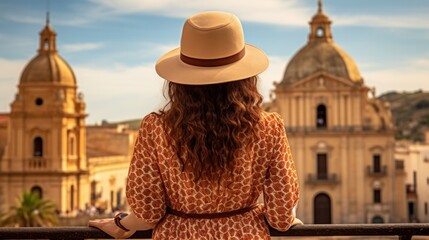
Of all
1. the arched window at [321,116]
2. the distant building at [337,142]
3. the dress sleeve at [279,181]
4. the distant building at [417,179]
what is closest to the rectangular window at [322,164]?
the distant building at [337,142]

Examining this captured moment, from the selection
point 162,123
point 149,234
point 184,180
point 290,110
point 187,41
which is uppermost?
point 290,110

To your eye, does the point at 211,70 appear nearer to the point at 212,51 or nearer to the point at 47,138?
the point at 212,51

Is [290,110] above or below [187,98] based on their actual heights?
above

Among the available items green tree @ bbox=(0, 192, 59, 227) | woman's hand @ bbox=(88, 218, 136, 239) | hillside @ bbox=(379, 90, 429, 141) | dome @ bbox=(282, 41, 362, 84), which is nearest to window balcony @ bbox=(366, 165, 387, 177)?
dome @ bbox=(282, 41, 362, 84)

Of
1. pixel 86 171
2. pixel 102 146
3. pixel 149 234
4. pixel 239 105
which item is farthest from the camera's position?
pixel 102 146

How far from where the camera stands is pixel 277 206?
13.6ft

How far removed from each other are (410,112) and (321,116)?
311 ft

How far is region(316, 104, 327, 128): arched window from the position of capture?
150ft

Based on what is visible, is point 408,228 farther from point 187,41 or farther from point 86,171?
point 86,171

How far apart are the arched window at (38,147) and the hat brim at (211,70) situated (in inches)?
1472

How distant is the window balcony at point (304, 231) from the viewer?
14.9ft

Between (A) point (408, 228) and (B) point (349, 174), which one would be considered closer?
(A) point (408, 228)

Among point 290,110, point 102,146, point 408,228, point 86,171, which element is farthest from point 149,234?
point 102,146

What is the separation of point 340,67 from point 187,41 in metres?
41.5
